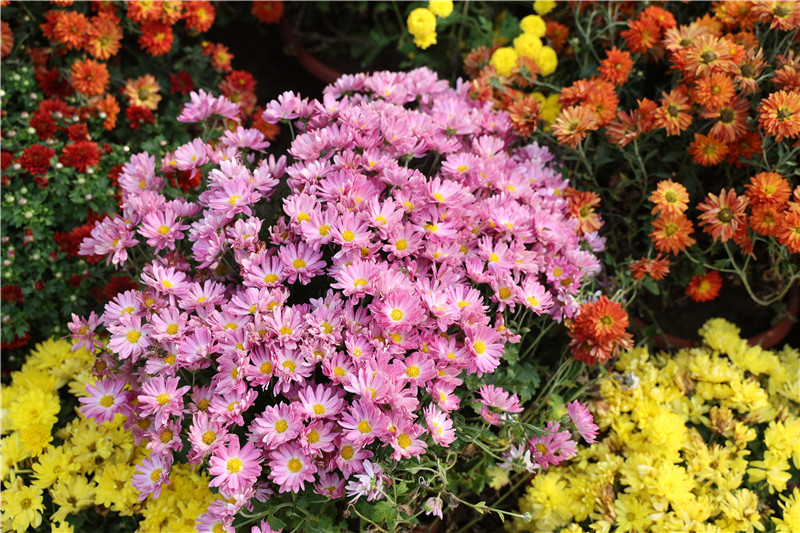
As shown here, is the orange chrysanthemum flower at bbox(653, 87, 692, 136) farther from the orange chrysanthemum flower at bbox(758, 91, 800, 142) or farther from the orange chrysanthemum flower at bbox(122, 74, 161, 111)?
the orange chrysanthemum flower at bbox(122, 74, 161, 111)

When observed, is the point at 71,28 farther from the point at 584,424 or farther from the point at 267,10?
the point at 584,424

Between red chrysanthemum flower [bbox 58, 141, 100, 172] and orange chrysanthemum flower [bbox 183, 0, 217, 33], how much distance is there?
72 centimetres

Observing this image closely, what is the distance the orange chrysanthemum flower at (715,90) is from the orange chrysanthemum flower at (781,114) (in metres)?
0.13

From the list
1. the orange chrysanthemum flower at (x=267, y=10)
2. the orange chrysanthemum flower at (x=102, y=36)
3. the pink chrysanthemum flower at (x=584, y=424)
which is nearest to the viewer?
the pink chrysanthemum flower at (x=584, y=424)

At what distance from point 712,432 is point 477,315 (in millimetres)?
983

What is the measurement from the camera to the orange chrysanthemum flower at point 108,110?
2459 mm

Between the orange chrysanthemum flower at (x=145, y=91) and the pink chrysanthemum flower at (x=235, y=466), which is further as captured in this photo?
the orange chrysanthemum flower at (x=145, y=91)

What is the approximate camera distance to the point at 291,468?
1.38m

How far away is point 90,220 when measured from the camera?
220 cm

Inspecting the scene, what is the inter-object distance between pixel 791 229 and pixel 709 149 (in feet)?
1.30

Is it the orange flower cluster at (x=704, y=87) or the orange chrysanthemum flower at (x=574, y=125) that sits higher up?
the orange flower cluster at (x=704, y=87)

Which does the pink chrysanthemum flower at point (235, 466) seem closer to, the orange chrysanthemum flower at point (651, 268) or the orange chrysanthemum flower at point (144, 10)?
the orange chrysanthemum flower at point (651, 268)

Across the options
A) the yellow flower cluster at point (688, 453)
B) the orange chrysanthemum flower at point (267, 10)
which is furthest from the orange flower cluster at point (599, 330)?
the orange chrysanthemum flower at point (267, 10)

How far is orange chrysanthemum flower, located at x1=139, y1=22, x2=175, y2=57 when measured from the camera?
2525 millimetres
